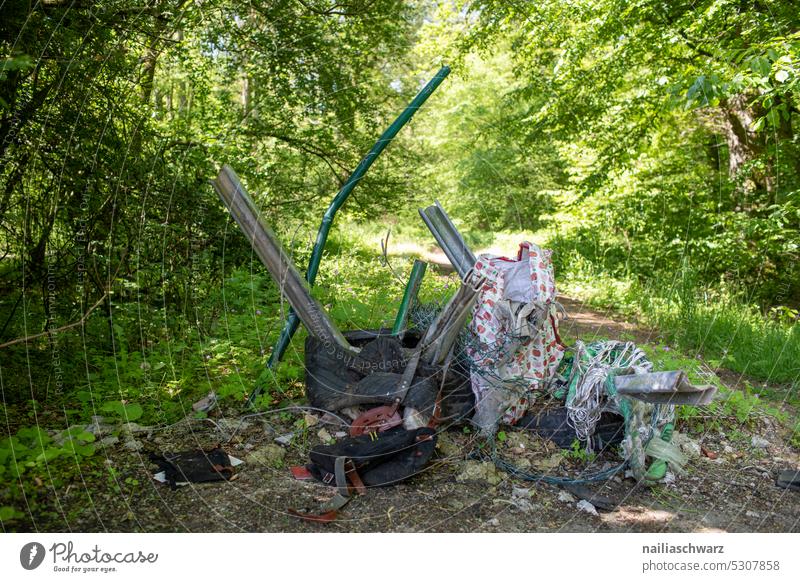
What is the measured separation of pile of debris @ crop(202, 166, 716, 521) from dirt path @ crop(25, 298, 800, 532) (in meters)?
0.14

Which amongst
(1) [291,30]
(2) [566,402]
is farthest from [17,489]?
(1) [291,30]

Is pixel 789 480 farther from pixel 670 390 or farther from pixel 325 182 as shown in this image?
pixel 325 182

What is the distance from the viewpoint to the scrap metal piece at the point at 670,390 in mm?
2648

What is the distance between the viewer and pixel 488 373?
3.43 meters

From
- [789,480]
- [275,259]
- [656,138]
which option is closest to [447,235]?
[275,259]

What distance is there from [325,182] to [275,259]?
2912 millimetres

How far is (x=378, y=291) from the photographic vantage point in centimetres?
583

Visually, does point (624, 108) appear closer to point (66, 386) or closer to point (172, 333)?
point (172, 333)

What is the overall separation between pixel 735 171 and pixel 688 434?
17.0 feet

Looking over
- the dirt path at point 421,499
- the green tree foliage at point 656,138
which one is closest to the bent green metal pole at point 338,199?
the dirt path at point 421,499

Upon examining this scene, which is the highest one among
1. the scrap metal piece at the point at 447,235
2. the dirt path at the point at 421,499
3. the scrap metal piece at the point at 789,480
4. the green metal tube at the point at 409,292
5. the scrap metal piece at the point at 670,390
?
the scrap metal piece at the point at 447,235

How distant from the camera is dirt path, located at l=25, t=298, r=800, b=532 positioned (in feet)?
8.29

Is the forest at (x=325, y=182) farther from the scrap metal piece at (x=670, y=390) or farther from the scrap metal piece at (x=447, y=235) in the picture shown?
the scrap metal piece at (x=670, y=390)

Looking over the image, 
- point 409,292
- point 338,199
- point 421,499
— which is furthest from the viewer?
point 409,292
